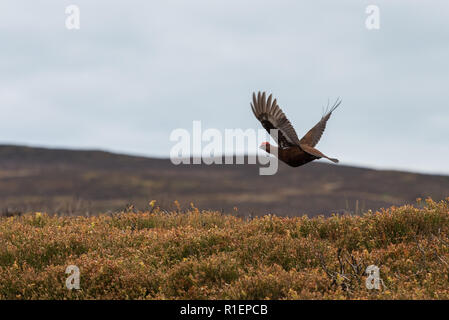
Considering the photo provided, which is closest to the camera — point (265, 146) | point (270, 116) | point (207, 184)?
point (270, 116)

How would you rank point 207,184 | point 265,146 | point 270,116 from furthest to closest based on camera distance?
point 207,184
point 265,146
point 270,116

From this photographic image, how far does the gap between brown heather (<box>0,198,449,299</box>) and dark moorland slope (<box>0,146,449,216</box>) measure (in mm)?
18164

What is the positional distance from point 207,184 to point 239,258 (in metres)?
30.6

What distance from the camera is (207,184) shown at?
39125mm

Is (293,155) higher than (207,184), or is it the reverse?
(293,155)

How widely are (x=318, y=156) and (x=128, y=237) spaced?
373cm

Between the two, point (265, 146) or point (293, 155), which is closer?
point (293, 155)

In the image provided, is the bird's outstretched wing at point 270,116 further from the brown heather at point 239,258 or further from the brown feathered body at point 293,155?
the brown heather at point 239,258

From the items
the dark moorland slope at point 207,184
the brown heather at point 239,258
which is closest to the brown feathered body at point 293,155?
the brown heather at point 239,258

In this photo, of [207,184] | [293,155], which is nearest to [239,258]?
[293,155]

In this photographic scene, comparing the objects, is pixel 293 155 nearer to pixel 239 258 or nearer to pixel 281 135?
pixel 281 135

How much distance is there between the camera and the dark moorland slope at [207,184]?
31.9 metres

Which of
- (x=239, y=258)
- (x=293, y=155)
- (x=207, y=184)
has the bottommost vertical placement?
(x=207, y=184)
